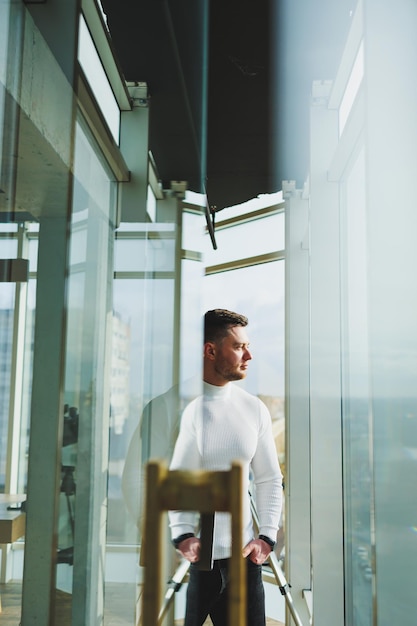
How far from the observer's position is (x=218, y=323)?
73.7 inches

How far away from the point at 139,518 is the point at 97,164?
0.94 metres

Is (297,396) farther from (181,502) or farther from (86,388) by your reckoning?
(181,502)

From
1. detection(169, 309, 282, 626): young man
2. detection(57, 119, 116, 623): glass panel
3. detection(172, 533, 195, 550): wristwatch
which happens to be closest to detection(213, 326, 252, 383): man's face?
detection(169, 309, 282, 626): young man

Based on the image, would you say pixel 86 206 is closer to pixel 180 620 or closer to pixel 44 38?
pixel 44 38

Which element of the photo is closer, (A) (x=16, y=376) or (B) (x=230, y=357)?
(A) (x=16, y=376)

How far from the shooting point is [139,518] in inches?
64.9

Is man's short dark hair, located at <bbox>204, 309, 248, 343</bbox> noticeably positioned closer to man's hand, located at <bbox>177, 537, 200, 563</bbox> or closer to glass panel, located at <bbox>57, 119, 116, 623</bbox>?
glass panel, located at <bbox>57, 119, 116, 623</bbox>

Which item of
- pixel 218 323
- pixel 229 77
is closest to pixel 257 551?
pixel 218 323

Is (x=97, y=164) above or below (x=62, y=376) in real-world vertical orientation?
above

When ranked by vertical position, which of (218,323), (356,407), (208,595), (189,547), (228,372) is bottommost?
(208,595)

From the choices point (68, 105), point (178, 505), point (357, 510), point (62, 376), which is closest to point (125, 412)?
point (62, 376)

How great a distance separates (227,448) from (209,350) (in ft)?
0.91

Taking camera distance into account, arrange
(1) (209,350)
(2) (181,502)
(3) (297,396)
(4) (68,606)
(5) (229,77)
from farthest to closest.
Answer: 1. (3) (297,396)
2. (5) (229,77)
3. (1) (209,350)
4. (4) (68,606)
5. (2) (181,502)

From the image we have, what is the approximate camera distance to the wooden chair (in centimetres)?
74
